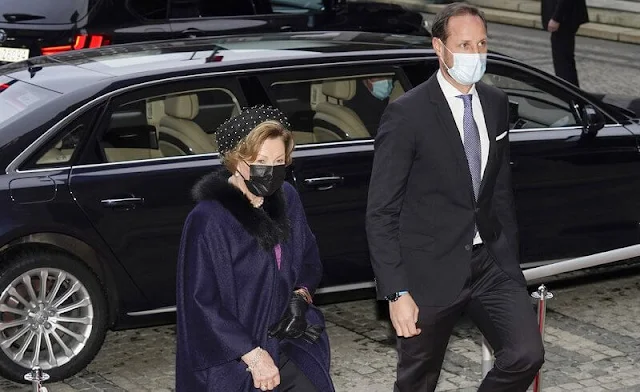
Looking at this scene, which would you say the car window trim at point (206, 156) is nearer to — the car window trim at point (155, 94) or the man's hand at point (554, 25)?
the car window trim at point (155, 94)

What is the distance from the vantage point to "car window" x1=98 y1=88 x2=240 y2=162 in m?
7.79

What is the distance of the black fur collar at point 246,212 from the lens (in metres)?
5.00

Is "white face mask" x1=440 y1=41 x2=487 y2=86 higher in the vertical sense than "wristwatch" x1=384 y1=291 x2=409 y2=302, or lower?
higher

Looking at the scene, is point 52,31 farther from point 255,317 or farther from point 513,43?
point 513,43

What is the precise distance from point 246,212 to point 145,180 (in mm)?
2748

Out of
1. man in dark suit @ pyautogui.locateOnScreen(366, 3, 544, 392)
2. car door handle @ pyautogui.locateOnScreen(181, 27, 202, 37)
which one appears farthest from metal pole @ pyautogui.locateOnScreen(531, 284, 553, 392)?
car door handle @ pyautogui.locateOnScreen(181, 27, 202, 37)

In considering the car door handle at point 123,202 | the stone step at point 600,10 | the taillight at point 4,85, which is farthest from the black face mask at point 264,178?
the stone step at point 600,10

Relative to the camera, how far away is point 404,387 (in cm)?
593

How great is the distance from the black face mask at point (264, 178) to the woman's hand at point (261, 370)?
552 millimetres

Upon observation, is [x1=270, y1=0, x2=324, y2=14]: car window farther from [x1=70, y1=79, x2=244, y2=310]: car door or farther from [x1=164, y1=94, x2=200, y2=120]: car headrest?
[x1=70, y1=79, x2=244, y2=310]: car door

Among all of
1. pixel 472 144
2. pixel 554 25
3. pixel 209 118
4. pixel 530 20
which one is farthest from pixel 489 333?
pixel 530 20

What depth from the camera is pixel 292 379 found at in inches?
201

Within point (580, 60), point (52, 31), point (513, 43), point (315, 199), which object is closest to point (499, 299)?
point (315, 199)

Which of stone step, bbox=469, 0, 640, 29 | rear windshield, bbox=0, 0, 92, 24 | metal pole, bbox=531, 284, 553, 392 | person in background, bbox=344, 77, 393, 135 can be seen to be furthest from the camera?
stone step, bbox=469, 0, 640, 29
